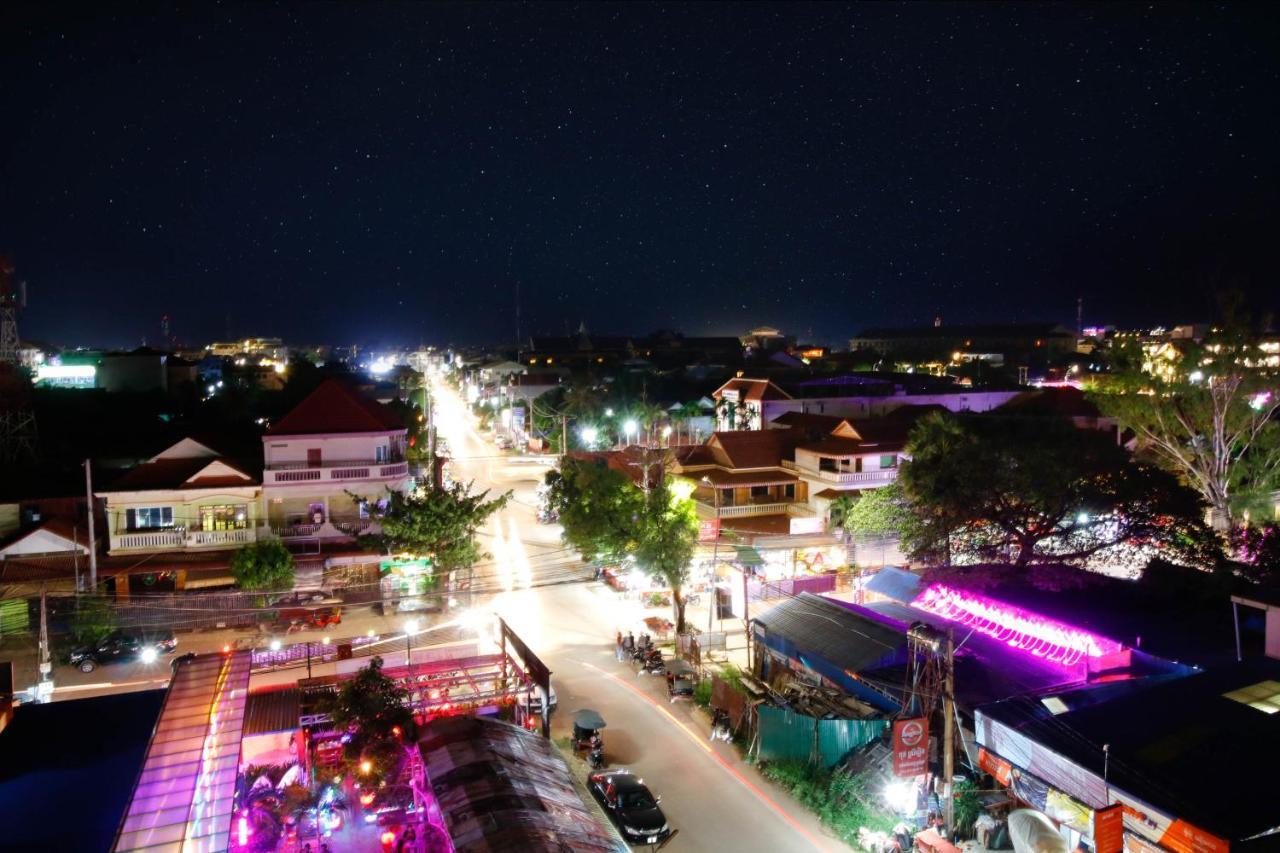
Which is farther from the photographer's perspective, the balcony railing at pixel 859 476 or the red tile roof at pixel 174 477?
the balcony railing at pixel 859 476

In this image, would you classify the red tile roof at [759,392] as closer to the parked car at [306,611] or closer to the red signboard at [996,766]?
the parked car at [306,611]

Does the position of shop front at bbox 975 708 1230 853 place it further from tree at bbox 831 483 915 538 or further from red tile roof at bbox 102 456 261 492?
red tile roof at bbox 102 456 261 492

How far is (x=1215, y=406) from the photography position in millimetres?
27469

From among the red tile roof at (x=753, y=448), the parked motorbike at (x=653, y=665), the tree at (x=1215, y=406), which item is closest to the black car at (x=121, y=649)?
the parked motorbike at (x=653, y=665)

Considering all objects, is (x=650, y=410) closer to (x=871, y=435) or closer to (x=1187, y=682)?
(x=871, y=435)

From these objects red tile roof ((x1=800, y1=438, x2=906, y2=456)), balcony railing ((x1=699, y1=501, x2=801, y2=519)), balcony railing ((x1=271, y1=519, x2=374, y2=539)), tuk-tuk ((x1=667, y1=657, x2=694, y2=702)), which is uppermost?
red tile roof ((x1=800, y1=438, x2=906, y2=456))

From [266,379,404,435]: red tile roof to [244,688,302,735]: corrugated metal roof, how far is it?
47.8 feet

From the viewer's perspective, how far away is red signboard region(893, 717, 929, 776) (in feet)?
41.1

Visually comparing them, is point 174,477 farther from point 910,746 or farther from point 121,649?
point 910,746

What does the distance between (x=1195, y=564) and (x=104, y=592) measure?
3197cm

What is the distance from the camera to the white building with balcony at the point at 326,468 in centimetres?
2744

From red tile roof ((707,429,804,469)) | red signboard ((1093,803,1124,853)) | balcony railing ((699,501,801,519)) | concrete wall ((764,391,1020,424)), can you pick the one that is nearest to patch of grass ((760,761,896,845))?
red signboard ((1093,803,1124,853))

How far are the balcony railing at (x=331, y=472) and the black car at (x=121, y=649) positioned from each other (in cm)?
637

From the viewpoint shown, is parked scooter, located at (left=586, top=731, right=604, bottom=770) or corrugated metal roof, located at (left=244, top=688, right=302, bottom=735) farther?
parked scooter, located at (left=586, top=731, right=604, bottom=770)
